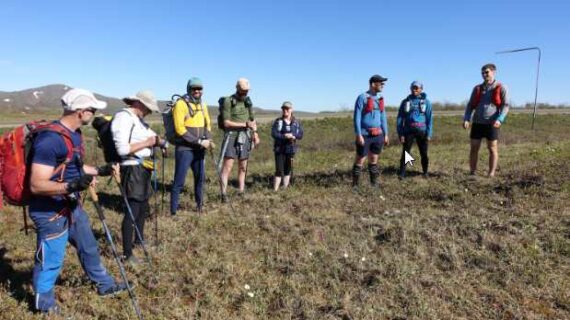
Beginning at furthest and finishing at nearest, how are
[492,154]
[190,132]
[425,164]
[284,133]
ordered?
[425,164], [492,154], [284,133], [190,132]

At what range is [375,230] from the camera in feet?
18.6

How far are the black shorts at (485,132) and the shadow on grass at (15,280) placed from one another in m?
7.43

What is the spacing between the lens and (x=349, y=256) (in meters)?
4.90

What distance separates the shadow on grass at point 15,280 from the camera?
4.18m

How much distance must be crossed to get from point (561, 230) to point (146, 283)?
488cm

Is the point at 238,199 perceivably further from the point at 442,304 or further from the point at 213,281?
the point at 442,304

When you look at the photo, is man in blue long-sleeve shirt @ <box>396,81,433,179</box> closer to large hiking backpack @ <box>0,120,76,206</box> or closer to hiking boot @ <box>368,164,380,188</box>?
hiking boot @ <box>368,164,380,188</box>

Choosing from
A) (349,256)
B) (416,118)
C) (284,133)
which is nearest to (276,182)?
(284,133)

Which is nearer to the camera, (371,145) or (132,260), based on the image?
(132,260)

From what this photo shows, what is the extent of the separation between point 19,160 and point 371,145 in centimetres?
570

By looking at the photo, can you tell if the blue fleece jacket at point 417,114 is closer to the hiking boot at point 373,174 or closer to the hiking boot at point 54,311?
the hiking boot at point 373,174

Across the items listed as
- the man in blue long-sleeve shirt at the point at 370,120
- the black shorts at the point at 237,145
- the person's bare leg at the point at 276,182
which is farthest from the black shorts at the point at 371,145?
the black shorts at the point at 237,145

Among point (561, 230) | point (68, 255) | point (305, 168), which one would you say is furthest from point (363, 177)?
point (68, 255)

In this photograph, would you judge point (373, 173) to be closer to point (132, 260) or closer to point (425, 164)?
point (425, 164)
